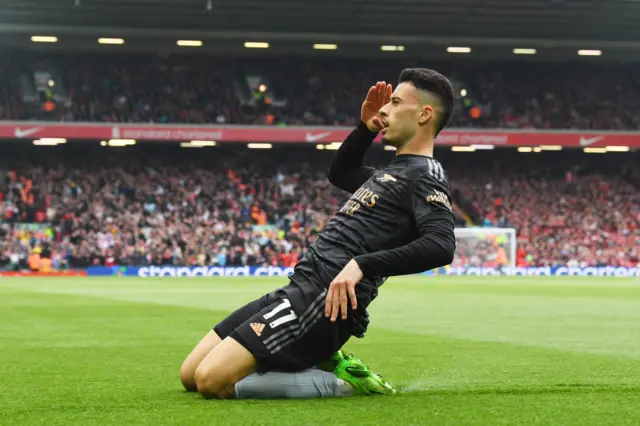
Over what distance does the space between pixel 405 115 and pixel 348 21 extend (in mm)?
36592

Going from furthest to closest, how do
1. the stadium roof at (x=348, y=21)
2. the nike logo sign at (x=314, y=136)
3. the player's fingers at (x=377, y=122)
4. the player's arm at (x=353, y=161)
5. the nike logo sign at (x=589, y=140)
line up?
the nike logo sign at (x=589, y=140) → the nike logo sign at (x=314, y=136) → the stadium roof at (x=348, y=21) → the player's arm at (x=353, y=161) → the player's fingers at (x=377, y=122)

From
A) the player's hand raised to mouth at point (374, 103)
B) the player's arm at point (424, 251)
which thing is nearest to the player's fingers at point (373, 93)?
the player's hand raised to mouth at point (374, 103)

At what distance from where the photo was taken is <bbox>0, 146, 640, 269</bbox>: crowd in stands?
4097 centimetres

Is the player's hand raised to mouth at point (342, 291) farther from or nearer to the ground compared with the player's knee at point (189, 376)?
farther from the ground

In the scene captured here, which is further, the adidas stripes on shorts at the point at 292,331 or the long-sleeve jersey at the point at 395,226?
the adidas stripes on shorts at the point at 292,331

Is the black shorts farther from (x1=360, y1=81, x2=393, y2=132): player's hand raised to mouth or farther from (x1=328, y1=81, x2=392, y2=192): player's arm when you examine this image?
(x1=360, y1=81, x2=393, y2=132): player's hand raised to mouth

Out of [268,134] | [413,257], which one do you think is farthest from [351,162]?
[268,134]

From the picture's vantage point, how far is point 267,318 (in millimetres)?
5656

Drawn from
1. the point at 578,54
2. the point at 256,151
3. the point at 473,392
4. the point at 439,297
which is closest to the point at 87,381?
the point at 473,392

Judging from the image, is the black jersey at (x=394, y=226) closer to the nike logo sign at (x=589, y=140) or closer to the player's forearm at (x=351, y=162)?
the player's forearm at (x=351, y=162)

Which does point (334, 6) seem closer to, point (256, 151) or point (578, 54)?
point (256, 151)

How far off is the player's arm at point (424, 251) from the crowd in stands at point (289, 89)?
39702mm

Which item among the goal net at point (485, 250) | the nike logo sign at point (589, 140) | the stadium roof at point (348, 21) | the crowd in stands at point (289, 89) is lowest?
the goal net at point (485, 250)

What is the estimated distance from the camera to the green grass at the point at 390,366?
5.21 metres
